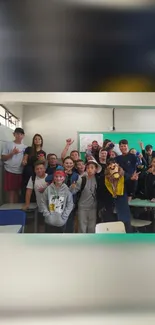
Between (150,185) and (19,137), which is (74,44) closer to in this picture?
(19,137)

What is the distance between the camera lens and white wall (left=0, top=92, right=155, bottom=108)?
1.24 metres

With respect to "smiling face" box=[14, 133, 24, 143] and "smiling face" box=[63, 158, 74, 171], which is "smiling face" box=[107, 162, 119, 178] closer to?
"smiling face" box=[63, 158, 74, 171]

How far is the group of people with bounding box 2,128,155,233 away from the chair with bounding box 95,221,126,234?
2 cm

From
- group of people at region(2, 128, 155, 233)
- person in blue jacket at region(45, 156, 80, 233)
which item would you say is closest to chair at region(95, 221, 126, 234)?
group of people at region(2, 128, 155, 233)

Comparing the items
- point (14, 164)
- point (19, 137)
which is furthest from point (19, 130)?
point (14, 164)

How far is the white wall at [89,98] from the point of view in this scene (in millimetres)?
1240

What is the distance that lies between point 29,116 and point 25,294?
2.60ft

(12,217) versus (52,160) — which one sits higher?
(52,160)

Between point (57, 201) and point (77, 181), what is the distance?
0.44 feet

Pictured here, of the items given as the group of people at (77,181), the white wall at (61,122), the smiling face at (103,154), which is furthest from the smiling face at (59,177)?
the smiling face at (103,154)

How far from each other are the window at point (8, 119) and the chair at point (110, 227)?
0.59 meters

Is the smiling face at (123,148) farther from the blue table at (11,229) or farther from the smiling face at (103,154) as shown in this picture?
the blue table at (11,229)

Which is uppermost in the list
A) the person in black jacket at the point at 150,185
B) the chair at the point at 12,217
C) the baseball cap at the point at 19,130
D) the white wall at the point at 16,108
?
the white wall at the point at 16,108

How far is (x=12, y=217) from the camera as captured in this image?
1.23 meters
